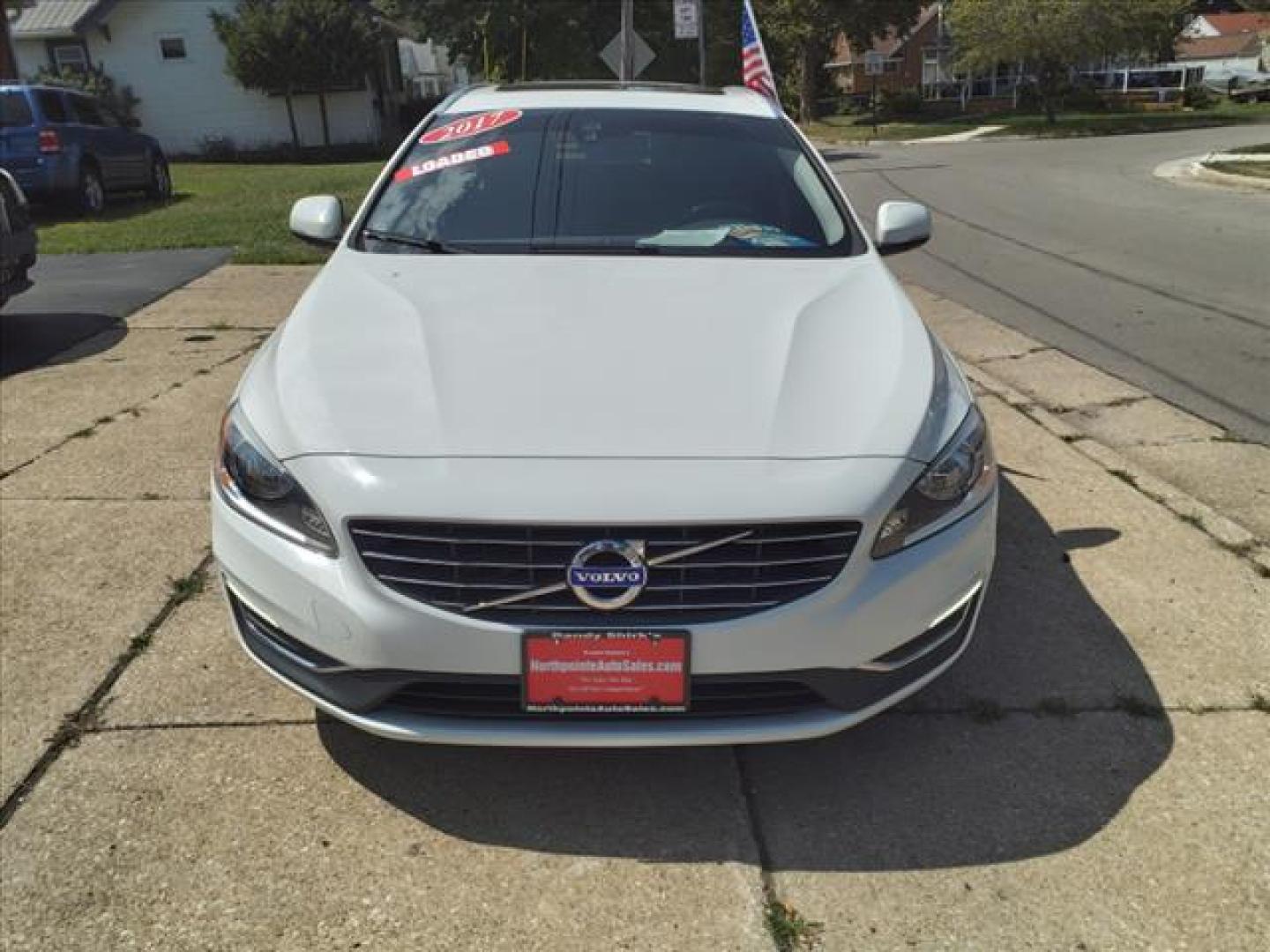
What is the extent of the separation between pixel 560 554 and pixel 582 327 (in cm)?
83

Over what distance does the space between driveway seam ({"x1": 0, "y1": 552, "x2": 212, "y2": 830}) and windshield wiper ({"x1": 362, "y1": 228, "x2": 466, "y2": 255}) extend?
4.34ft

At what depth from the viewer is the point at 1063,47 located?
112 ft

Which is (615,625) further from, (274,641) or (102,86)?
(102,86)

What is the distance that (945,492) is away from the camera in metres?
2.52

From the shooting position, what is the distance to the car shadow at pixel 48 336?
7.07 meters

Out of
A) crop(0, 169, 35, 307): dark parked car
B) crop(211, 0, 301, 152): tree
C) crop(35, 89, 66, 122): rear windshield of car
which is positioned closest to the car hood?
crop(0, 169, 35, 307): dark parked car

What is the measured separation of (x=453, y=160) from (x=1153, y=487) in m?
3.11

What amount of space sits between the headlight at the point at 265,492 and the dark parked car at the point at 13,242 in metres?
5.65

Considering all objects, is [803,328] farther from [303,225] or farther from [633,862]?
[303,225]

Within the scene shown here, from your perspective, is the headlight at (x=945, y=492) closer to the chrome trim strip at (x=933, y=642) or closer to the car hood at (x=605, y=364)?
the car hood at (x=605, y=364)

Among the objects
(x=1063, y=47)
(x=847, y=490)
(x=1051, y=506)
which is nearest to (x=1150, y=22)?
(x=1063, y=47)

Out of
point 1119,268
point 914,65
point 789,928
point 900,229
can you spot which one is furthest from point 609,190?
point 914,65

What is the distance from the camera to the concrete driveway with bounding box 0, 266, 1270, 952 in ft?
7.46

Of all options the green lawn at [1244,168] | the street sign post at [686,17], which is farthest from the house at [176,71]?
the green lawn at [1244,168]
